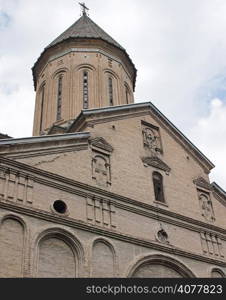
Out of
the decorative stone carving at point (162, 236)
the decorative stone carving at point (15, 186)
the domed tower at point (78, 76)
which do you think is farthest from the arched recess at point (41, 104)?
the decorative stone carving at point (15, 186)

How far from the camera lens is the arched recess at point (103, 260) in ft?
55.3

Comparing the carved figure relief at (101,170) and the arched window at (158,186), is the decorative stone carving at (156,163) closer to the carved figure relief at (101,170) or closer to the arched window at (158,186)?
the arched window at (158,186)

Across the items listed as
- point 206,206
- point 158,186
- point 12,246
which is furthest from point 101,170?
point 206,206

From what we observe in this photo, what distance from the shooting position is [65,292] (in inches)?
520

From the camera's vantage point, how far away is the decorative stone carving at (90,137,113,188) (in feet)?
62.8

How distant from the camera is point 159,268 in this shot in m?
18.9

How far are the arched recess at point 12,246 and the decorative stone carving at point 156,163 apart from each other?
22.6 feet

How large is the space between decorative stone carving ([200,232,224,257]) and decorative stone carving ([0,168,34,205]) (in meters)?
7.85

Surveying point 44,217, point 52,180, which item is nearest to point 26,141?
point 52,180

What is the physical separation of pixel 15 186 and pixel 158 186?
682 centimetres

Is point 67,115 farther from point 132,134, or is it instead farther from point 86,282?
point 86,282

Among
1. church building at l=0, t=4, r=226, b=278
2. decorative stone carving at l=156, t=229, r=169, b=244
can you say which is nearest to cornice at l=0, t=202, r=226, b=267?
church building at l=0, t=4, r=226, b=278

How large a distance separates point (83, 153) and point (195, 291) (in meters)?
7.20

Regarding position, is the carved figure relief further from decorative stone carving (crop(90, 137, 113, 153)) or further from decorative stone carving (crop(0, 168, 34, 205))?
decorative stone carving (crop(0, 168, 34, 205))
